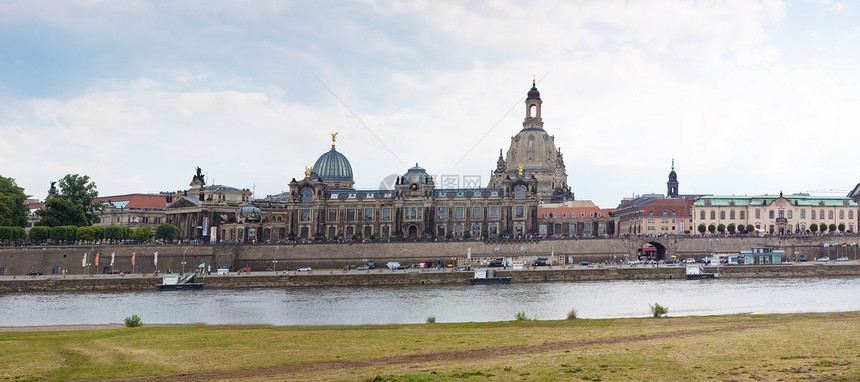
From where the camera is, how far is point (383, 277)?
89500mm

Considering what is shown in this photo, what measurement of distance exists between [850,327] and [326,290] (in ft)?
186

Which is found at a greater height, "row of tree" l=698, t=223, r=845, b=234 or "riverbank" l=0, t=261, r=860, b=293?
"row of tree" l=698, t=223, r=845, b=234

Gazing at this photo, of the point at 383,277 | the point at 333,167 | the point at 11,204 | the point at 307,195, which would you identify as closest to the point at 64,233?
the point at 11,204

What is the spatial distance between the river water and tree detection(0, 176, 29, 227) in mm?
32633

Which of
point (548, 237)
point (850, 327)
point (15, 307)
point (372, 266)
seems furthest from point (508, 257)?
point (850, 327)

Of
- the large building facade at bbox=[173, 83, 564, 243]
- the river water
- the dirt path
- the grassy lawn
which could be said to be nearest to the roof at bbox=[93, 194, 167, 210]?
the large building facade at bbox=[173, 83, 564, 243]

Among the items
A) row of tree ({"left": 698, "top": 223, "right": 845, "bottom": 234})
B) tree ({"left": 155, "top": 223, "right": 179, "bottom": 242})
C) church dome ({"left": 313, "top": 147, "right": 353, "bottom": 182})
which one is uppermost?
church dome ({"left": 313, "top": 147, "right": 353, "bottom": 182})

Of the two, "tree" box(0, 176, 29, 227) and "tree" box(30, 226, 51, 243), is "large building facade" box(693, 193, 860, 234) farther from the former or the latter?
"tree" box(0, 176, 29, 227)

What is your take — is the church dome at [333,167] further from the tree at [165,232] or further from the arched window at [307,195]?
the tree at [165,232]

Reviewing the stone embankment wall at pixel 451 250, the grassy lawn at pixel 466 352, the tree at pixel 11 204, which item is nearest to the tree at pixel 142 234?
the stone embankment wall at pixel 451 250

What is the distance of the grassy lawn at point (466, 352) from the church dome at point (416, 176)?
8369 centimetres

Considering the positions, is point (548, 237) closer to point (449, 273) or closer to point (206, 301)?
point (449, 273)

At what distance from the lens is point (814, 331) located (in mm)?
33156

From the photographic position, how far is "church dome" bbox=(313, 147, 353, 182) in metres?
146
